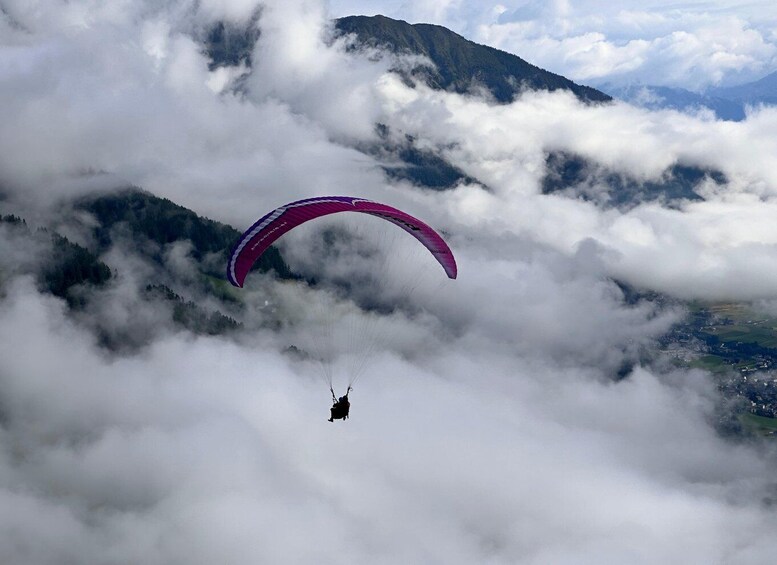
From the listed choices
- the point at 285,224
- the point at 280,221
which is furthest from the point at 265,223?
the point at 285,224

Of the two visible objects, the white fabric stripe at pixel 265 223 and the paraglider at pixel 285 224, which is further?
the white fabric stripe at pixel 265 223

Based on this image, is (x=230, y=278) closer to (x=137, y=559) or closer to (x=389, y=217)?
(x=389, y=217)

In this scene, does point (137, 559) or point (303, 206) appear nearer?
point (303, 206)

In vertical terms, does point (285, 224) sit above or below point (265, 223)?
below

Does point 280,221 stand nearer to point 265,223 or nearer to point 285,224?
point 285,224

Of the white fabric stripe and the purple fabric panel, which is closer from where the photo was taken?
the purple fabric panel

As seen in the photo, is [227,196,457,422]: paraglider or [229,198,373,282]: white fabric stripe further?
[229,198,373,282]: white fabric stripe

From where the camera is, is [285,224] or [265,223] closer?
[285,224]

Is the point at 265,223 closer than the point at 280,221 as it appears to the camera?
No

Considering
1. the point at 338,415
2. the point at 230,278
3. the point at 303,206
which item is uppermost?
the point at 303,206

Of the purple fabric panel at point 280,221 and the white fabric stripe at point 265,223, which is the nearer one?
the purple fabric panel at point 280,221

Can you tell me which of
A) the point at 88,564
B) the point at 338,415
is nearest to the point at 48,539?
the point at 88,564
